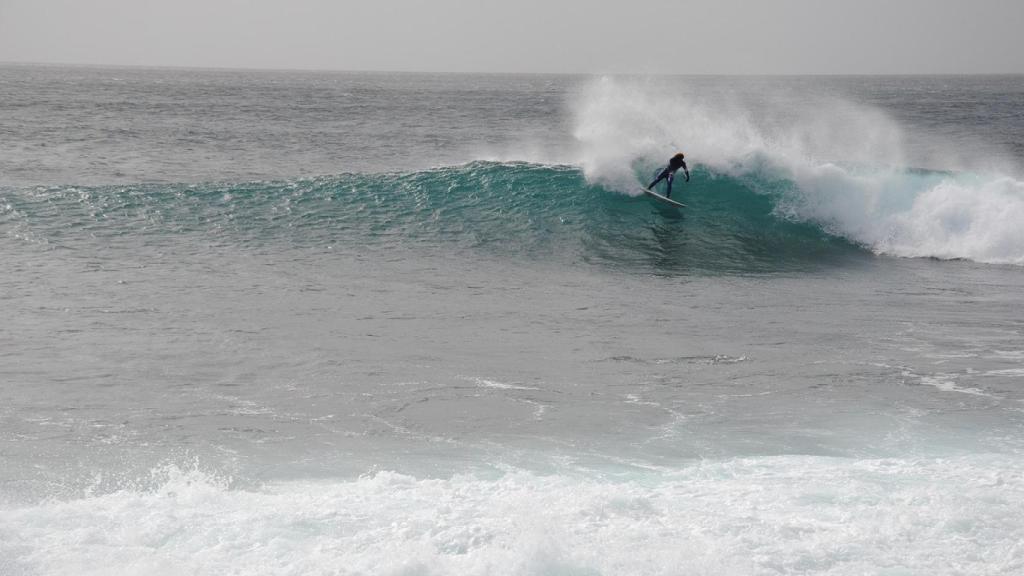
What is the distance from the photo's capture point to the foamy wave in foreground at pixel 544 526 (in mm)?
6113

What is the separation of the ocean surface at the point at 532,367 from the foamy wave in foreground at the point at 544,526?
27 mm

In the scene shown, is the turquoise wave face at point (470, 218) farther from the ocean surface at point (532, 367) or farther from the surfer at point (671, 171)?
the surfer at point (671, 171)

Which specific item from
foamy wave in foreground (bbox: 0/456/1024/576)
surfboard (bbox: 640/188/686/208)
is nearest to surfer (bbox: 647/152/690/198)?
surfboard (bbox: 640/188/686/208)

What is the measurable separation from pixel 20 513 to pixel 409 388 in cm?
442

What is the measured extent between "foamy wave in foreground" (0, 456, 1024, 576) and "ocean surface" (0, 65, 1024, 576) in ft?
0.09

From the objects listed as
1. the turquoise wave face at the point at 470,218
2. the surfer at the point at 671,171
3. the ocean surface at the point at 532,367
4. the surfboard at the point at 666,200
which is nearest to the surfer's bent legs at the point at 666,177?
the surfer at the point at 671,171

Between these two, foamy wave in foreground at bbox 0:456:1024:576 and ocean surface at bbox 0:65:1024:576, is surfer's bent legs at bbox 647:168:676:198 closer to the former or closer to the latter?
ocean surface at bbox 0:65:1024:576

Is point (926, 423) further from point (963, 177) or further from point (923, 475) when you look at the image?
point (963, 177)

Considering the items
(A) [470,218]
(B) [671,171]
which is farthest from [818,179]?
(A) [470,218]

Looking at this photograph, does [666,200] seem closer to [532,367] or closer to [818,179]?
[818,179]

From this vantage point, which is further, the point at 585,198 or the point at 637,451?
the point at 585,198

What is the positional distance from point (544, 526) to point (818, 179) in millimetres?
17507

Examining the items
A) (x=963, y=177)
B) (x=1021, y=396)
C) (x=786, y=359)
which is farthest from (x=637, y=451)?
(x=963, y=177)

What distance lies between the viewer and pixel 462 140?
149 feet
